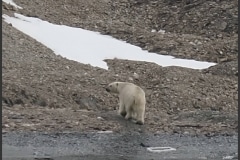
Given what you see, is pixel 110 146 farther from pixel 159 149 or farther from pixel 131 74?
pixel 131 74

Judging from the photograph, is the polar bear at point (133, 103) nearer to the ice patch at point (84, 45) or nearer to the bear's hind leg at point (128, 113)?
the bear's hind leg at point (128, 113)

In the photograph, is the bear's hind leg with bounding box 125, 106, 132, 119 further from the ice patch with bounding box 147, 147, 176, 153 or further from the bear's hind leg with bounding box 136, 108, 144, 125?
the ice patch with bounding box 147, 147, 176, 153

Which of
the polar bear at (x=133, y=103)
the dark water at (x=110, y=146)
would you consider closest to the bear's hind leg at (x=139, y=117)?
the polar bear at (x=133, y=103)

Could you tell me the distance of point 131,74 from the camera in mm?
19484

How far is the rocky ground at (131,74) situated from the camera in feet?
43.3

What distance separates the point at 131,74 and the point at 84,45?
388 cm

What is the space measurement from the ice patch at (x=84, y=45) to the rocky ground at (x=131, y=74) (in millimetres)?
714

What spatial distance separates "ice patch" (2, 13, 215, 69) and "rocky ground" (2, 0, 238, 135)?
0.71m

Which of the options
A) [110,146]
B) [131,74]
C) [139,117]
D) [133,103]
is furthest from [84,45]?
[110,146]

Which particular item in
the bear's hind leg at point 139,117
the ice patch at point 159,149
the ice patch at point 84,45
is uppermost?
the ice patch at point 84,45

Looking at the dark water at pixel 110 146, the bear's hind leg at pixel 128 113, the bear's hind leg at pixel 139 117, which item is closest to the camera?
the dark water at pixel 110 146

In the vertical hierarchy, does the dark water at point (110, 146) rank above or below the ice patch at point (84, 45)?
below

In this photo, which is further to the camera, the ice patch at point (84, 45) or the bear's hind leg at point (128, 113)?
the ice patch at point (84, 45)

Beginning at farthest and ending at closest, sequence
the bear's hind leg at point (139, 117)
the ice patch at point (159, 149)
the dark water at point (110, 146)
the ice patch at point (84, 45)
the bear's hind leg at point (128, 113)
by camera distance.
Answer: the ice patch at point (84, 45) < the bear's hind leg at point (128, 113) < the bear's hind leg at point (139, 117) < the ice patch at point (159, 149) < the dark water at point (110, 146)
